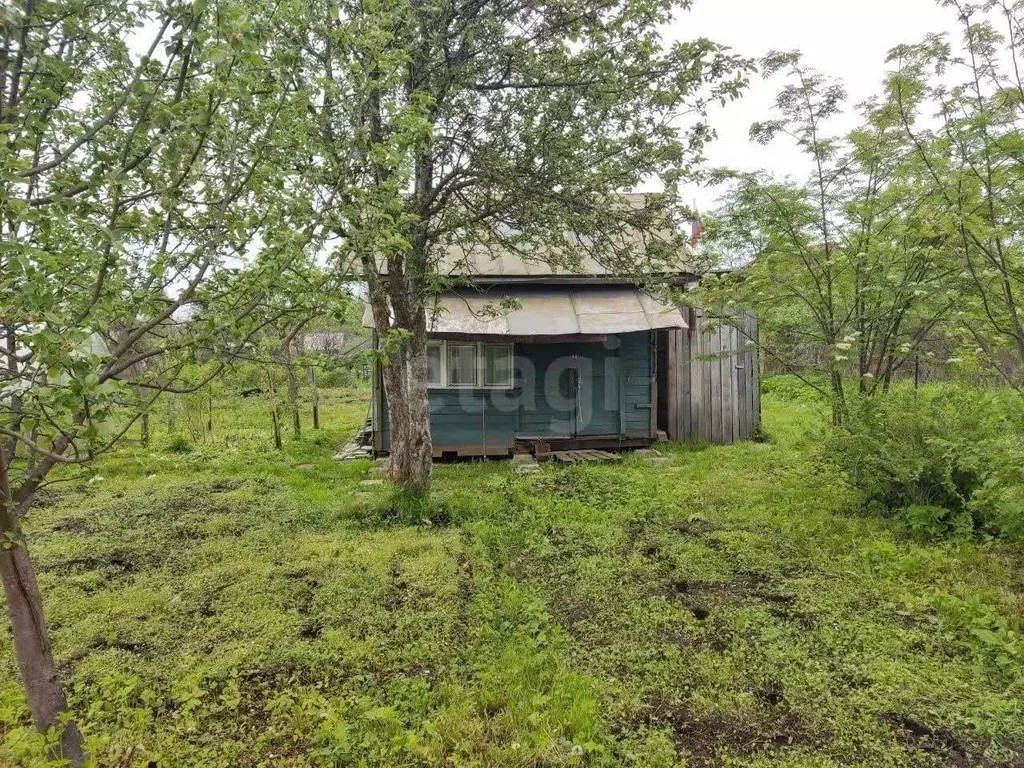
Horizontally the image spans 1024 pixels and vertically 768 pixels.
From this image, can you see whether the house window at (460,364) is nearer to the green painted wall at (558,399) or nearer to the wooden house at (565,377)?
the wooden house at (565,377)

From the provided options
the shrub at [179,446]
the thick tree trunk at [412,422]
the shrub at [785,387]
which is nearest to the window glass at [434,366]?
the thick tree trunk at [412,422]

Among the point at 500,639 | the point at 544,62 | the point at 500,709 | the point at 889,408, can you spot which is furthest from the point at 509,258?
the point at 500,709

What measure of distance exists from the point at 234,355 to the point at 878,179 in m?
7.08

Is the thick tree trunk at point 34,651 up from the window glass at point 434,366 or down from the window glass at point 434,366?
down

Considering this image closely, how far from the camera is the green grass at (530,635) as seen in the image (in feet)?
8.95

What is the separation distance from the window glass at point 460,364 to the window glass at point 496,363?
211 mm

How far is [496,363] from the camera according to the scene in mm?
9562

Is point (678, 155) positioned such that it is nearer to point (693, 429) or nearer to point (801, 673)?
point (801, 673)

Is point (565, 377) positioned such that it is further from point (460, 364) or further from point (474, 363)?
point (460, 364)

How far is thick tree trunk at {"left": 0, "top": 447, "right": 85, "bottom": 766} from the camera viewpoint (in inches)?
94.7

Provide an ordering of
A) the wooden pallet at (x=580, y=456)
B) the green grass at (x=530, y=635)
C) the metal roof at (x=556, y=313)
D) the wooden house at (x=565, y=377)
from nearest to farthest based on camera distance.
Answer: the green grass at (x=530, y=635) → the metal roof at (x=556, y=313) → the wooden pallet at (x=580, y=456) → the wooden house at (x=565, y=377)

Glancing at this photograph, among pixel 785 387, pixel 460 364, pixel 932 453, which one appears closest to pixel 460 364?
pixel 460 364

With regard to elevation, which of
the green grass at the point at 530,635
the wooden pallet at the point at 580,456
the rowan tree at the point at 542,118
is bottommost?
the green grass at the point at 530,635

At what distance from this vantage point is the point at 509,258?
32.3 feet
